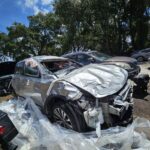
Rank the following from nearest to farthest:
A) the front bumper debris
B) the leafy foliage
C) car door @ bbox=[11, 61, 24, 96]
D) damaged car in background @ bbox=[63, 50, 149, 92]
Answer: the front bumper debris, car door @ bbox=[11, 61, 24, 96], damaged car in background @ bbox=[63, 50, 149, 92], the leafy foliage

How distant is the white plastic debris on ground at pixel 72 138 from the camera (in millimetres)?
5164

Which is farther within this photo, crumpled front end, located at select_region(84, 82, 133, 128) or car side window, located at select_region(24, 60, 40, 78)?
car side window, located at select_region(24, 60, 40, 78)

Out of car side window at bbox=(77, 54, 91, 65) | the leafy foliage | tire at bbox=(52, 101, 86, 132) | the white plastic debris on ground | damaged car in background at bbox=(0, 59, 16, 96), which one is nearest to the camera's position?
the white plastic debris on ground

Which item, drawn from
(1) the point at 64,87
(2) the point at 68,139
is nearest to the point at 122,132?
(2) the point at 68,139

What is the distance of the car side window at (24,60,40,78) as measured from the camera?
7.64 metres

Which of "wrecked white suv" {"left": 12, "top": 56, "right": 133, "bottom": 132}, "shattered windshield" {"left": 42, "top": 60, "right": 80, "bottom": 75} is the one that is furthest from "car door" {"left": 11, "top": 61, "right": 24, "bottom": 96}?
"wrecked white suv" {"left": 12, "top": 56, "right": 133, "bottom": 132}

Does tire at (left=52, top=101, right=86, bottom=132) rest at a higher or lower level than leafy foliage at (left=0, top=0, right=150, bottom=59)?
lower

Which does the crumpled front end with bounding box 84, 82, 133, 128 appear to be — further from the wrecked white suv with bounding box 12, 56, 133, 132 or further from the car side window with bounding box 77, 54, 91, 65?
the car side window with bounding box 77, 54, 91, 65

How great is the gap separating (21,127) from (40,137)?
76 centimetres

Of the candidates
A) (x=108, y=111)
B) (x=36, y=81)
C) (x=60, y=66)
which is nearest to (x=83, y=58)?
(x=60, y=66)

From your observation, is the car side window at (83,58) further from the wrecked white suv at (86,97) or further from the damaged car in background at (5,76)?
the wrecked white suv at (86,97)

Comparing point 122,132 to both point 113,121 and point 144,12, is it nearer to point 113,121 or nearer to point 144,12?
point 113,121

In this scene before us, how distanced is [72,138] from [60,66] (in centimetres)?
327

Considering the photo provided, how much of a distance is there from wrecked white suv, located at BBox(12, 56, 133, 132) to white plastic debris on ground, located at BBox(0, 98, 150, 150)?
208 millimetres
